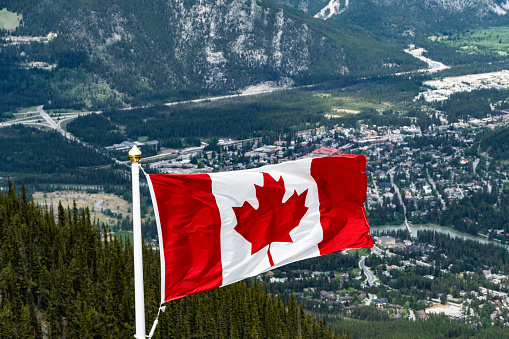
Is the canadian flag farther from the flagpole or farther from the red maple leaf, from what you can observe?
the flagpole

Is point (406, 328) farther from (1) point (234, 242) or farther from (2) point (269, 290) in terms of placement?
(1) point (234, 242)

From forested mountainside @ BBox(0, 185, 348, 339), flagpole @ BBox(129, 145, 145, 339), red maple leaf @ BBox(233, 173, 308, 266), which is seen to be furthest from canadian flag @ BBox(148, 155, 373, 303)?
forested mountainside @ BBox(0, 185, 348, 339)

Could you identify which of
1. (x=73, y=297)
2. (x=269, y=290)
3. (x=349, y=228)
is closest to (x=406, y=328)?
(x=269, y=290)

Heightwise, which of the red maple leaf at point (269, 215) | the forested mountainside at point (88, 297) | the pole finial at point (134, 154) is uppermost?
the pole finial at point (134, 154)

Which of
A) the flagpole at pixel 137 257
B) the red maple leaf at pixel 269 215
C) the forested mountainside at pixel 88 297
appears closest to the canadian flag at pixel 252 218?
the red maple leaf at pixel 269 215

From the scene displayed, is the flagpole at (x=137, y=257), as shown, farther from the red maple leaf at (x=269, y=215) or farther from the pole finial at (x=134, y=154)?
the red maple leaf at (x=269, y=215)

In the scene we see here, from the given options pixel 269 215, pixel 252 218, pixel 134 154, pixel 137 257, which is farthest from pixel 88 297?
pixel 134 154

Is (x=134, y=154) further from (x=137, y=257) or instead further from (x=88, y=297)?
(x=88, y=297)
